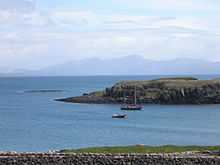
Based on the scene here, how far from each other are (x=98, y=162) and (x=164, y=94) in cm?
12000

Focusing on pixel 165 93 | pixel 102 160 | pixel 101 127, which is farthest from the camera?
pixel 165 93

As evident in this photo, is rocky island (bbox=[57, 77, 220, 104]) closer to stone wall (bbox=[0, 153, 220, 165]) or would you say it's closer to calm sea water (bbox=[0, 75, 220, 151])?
calm sea water (bbox=[0, 75, 220, 151])

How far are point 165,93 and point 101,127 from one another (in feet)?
174

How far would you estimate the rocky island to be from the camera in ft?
474

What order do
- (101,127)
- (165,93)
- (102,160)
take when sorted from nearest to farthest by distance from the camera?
(102,160) → (101,127) → (165,93)

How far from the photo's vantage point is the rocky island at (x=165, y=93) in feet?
474

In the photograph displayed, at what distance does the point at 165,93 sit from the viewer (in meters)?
146

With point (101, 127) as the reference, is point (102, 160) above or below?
above

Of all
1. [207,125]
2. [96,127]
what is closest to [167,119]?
[207,125]

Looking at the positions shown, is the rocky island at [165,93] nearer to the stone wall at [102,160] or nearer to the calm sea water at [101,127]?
the calm sea water at [101,127]

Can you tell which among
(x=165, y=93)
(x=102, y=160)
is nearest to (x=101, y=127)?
(x=165, y=93)

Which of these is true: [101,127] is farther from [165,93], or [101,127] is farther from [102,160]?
[102,160]

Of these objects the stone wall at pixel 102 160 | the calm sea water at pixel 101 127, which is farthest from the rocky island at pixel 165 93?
the stone wall at pixel 102 160

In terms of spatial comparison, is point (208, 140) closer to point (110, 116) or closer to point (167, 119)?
point (167, 119)
